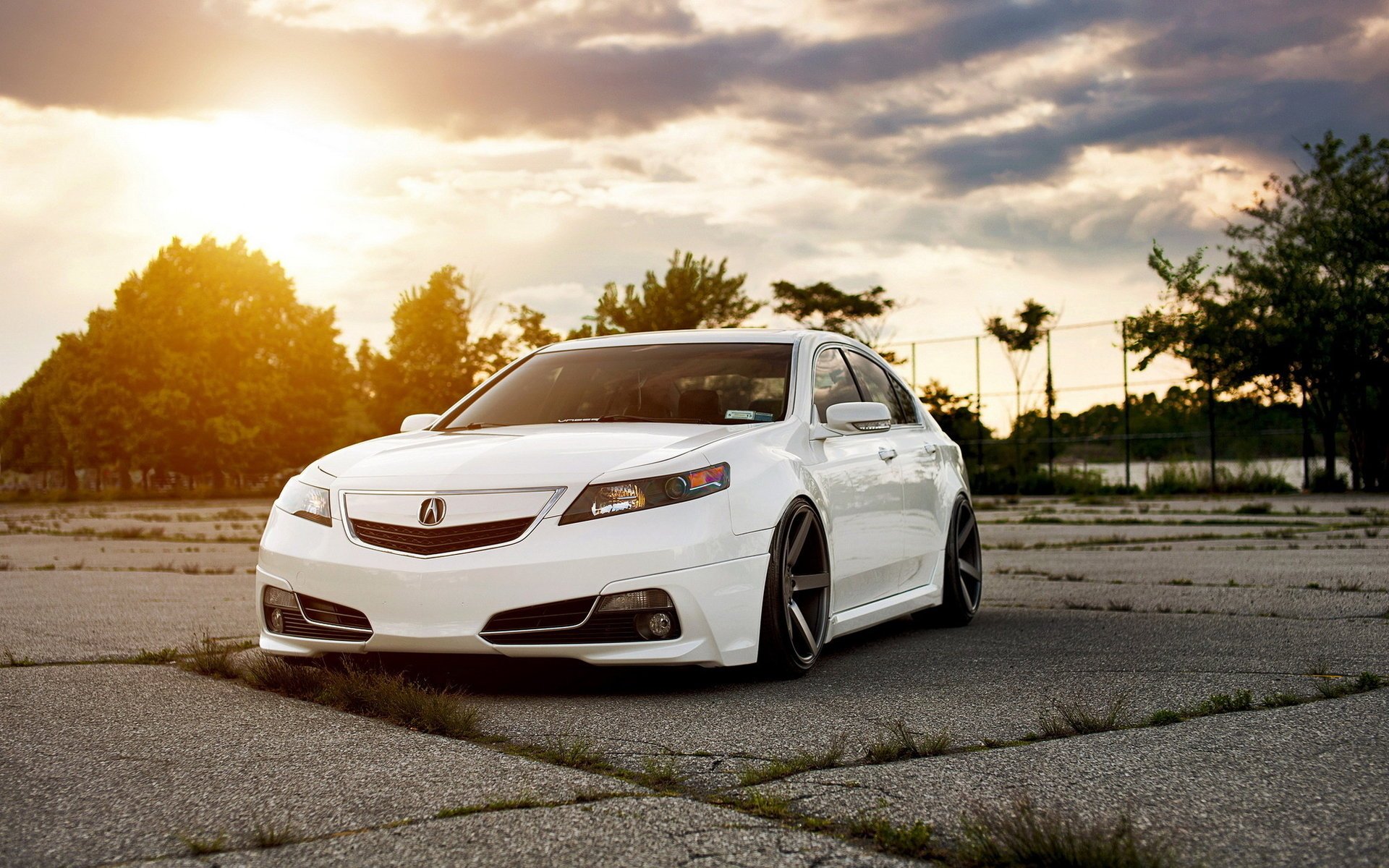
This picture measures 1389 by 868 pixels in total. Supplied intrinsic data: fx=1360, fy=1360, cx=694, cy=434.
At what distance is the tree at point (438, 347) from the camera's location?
6134cm

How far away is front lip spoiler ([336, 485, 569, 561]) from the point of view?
497 centimetres

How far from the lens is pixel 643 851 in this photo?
2.96m

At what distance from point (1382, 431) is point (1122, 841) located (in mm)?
30771

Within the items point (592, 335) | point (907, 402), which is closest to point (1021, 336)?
point (592, 335)

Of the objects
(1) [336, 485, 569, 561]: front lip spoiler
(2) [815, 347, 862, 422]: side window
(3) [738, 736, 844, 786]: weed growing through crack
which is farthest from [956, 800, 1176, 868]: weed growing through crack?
(2) [815, 347, 862, 422]: side window

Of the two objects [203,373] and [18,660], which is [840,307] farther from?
[18,660]

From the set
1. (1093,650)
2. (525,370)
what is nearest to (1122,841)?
(1093,650)

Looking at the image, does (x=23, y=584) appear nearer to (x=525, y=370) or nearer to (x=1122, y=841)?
(x=525, y=370)

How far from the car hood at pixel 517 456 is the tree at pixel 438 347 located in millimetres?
55415

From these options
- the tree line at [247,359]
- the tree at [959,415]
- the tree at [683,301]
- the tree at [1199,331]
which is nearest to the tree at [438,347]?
the tree line at [247,359]

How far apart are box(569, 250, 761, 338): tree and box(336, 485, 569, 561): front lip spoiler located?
41.9 metres

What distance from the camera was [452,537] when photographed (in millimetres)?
5023

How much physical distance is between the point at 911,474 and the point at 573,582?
9.17 ft

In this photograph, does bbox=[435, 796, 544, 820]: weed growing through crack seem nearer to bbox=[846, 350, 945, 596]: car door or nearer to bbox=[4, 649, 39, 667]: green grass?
bbox=[4, 649, 39, 667]: green grass
